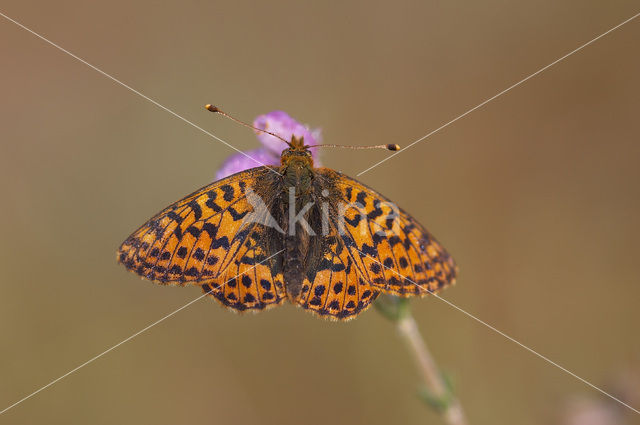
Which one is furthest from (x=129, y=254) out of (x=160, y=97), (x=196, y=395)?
(x=160, y=97)

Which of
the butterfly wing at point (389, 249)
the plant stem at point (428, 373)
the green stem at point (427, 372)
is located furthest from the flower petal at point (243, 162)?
the plant stem at point (428, 373)

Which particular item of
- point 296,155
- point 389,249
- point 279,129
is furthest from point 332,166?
point 389,249

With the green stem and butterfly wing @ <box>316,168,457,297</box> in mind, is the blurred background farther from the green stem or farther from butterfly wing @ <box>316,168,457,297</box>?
butterfly wing @ <box>316,168,457,297</box>

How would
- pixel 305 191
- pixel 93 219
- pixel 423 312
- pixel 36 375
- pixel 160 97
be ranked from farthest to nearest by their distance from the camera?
pixel 160 97, pixel 93 219, pixel 423 312, pixel 36 375, pixel 305 191

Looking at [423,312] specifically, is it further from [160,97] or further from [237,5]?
[237,5]

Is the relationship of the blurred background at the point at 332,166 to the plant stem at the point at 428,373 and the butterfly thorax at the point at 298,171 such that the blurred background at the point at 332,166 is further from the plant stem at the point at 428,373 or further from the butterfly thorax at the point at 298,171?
the butterfly thorax at the point at 298,171

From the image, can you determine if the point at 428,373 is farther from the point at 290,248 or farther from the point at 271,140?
the point at 271,140
